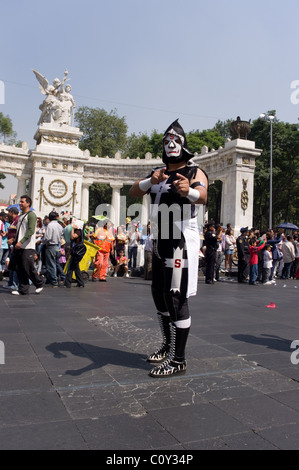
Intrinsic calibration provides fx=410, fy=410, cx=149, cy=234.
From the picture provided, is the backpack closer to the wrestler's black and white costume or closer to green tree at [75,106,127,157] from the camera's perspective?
the wrestler's black and white costume

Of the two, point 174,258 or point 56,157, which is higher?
point 56,157

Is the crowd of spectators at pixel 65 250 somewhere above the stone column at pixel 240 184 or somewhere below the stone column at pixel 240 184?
below

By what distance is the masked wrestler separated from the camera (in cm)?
371

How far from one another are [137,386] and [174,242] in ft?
4.21

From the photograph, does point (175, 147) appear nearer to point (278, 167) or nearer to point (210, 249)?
point (210, 249)

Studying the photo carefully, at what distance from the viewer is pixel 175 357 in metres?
3.69

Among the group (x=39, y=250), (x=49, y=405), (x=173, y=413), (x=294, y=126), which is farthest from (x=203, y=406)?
(x=294, y=126)

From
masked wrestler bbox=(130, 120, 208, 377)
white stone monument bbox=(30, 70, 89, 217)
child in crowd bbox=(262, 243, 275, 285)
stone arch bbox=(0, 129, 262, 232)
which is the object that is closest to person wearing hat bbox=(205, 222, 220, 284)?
child in crowd bbox=(262, 243, 275, 285)

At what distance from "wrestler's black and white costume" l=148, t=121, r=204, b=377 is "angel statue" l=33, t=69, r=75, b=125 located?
90.4 feet

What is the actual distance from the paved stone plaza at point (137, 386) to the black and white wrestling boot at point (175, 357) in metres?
0.10

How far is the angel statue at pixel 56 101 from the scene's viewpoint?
29.6m

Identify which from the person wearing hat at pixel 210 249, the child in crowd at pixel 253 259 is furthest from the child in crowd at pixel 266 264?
the person wearing hat at pixel 210 249

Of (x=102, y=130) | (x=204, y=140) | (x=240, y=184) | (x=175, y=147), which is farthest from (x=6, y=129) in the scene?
(x=175, y=147)

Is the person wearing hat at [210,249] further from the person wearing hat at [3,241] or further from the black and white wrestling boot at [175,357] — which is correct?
the black and white wrestling boot at [175,357]
